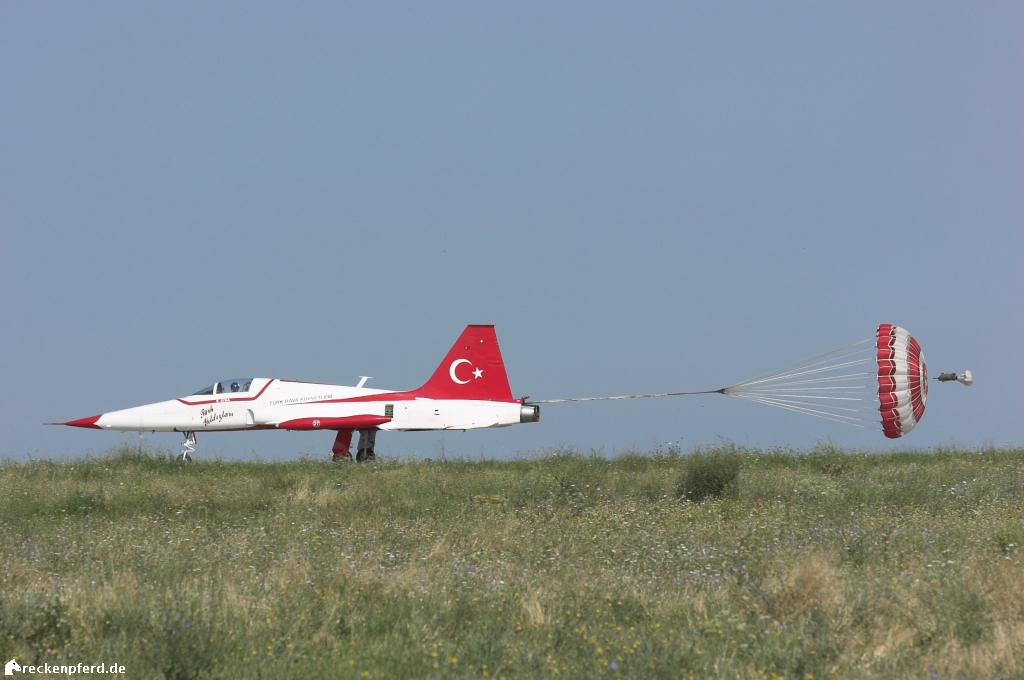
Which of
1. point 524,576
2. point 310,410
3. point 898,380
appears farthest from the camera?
point 310,410

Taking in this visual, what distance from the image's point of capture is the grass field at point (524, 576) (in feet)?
23.0

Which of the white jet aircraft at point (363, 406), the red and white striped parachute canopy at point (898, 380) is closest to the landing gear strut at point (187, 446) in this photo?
the white jet aircraft at point (363, 406)

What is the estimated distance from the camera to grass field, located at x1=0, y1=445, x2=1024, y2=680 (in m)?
7.02

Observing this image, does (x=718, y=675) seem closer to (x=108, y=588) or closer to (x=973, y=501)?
(x=108, y=588)

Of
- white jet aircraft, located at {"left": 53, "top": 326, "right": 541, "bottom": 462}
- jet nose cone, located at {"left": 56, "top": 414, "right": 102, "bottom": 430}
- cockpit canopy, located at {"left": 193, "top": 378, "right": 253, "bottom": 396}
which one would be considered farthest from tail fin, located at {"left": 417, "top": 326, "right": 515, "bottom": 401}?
jet nose cone, located at {"left": 56, "top": 414, "right": 102, "bottom": 430}

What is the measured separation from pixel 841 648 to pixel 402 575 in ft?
14.3

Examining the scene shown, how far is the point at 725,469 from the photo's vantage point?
55.2 feet

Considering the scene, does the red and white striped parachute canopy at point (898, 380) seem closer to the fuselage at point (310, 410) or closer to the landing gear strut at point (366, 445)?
the fuselage at point (310, 410)

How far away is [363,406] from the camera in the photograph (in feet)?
82.9

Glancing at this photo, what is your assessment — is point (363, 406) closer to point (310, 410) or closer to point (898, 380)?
point (310, 410)

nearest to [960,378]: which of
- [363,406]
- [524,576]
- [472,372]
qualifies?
[524,576]

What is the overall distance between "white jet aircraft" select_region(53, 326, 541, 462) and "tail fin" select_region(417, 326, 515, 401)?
26mm

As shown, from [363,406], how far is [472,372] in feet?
9.84

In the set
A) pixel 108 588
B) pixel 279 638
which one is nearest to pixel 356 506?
pixel 108 588
